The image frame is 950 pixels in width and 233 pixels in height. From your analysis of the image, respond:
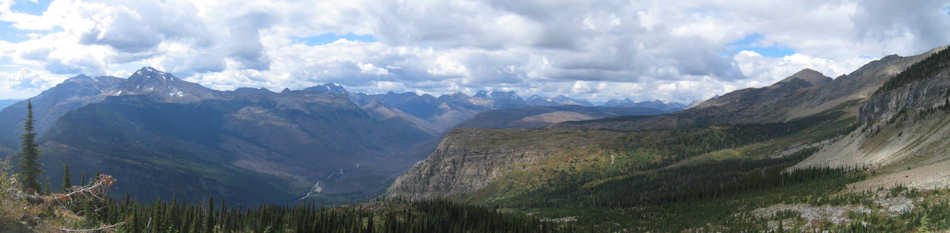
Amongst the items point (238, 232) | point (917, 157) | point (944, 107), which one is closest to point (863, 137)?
point (944, 107)

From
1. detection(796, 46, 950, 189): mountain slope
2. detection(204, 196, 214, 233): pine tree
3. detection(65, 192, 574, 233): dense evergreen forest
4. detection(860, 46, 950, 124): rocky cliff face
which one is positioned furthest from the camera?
detection(860, 46, 950, 124): rocky cliff face

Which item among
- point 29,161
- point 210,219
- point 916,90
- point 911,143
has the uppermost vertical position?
point 916,90

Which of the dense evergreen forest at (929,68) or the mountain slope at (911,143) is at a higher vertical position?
the dense evergreen forest at (929,68)

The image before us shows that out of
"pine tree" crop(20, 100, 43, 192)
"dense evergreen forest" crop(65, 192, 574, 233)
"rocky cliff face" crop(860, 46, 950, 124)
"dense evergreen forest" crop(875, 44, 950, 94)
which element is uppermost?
"dense evergreen forest" crop(875, 44, 950, 94)

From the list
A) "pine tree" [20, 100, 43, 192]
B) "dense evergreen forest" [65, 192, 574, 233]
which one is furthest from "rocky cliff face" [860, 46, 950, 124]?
"pine tree" [20, 100, 43, 192]

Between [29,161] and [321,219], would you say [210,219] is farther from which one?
[29,161]

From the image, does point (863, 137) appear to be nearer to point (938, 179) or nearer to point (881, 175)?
point (881, 175)

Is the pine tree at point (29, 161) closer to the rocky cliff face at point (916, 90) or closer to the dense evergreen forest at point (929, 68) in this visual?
the rocky cliff face at point (916, 90)

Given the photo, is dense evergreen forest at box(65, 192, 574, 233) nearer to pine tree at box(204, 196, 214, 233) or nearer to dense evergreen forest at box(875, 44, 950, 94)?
pine tree at box(204, 196, 214, 233)

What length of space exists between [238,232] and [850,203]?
92.7m

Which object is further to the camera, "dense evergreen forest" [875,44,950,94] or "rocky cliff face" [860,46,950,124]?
"dense evergreen forest" [875,44,950,94]

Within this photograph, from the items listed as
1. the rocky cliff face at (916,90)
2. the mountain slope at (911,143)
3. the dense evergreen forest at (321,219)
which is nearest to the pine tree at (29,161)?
the dense evergreen forest at (321,219)

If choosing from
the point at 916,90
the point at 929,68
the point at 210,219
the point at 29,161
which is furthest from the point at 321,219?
the point at 929,68

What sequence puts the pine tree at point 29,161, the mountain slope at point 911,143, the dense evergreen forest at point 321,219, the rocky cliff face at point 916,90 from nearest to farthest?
the mountain slope at point 911,143 → the dense evergreen forest at point 321,219 → the pine tree at point 29,161 → the rocky cliff face at point 916,90
